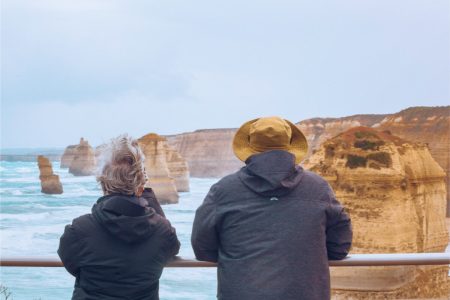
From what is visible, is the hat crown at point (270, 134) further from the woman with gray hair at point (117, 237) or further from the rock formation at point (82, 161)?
the rock formation at point (82, 161)

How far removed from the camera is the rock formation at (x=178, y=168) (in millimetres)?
54969

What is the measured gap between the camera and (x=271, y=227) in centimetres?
187

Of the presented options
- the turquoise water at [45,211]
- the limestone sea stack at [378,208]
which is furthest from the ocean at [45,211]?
the limestone sea stack at [378,208]

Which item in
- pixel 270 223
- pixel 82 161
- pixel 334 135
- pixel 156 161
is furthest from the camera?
A: pixel 82 161

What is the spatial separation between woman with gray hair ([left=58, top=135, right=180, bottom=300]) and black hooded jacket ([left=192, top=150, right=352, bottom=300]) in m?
0.21

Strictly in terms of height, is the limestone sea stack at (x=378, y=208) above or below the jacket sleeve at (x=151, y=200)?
below

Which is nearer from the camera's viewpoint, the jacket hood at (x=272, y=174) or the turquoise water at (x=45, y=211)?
the jacket hood at (x=272, y=174)

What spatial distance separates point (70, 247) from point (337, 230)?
36.7 inches

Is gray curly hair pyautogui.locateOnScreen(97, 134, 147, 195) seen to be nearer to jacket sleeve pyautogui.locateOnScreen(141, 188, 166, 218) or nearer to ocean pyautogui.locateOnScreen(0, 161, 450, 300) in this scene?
jacket sleeve pyautogui.locateOnScreen(141, 188, 166, 218)

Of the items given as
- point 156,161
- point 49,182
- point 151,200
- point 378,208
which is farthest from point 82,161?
point 151,200

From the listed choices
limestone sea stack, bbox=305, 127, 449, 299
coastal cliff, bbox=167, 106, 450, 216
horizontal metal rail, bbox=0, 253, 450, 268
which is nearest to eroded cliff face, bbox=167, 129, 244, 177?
coastal cliff, bbox=167, 106, 450, 216

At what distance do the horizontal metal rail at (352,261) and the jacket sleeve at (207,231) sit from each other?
11 centimetres

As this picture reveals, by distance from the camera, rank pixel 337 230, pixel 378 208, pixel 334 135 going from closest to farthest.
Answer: pixel 337 230 < pixel 378 208 < pixel 334 135

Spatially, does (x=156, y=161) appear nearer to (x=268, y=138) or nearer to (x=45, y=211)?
(x=45, y=211)
